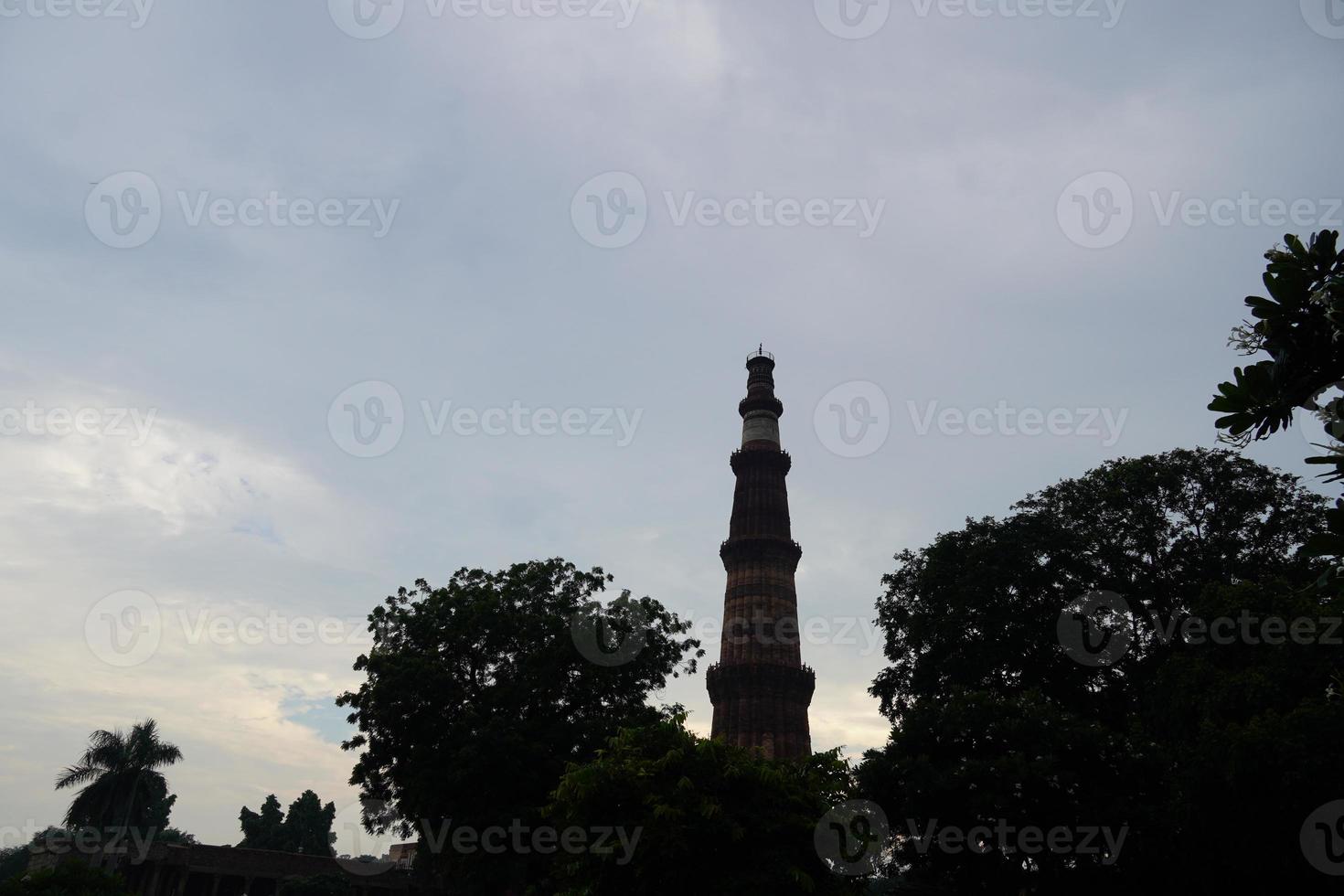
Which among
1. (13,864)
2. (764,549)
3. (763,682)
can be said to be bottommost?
(13,864)

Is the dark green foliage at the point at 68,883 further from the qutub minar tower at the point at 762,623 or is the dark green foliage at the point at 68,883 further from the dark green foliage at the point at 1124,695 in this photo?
the qutub minar tower at the point at 762,623

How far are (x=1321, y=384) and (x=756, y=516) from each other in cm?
4926

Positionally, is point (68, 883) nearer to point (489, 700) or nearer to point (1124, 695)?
point (489, 700)

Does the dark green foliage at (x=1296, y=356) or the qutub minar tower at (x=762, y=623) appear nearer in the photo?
the dark green foliage at (x=1296, y=356)

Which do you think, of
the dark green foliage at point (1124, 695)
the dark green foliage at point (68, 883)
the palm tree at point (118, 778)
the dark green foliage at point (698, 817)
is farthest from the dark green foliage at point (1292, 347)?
the palm tree at point (118, 778)

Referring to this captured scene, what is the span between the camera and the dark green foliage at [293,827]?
74.2 meters

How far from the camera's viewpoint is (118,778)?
47.2 m

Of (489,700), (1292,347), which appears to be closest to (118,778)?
(489,700)

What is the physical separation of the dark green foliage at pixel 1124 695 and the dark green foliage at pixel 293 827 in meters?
61.7

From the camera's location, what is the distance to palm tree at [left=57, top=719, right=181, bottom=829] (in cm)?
4647

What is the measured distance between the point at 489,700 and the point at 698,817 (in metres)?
13.4

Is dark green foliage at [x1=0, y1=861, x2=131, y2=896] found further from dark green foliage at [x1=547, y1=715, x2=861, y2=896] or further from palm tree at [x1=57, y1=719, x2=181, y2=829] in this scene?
palm tree at [x1=57, y1=719, x2=181, y2=829]

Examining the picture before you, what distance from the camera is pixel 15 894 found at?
1922 centimetres

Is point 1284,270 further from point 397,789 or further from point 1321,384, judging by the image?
point 397,789
